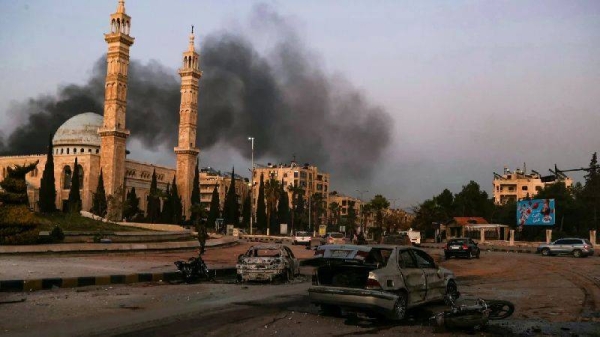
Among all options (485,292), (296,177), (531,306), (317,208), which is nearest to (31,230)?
(485,292)

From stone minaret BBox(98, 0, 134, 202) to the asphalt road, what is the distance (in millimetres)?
74363

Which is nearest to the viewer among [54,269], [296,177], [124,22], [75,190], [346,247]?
[346,247]

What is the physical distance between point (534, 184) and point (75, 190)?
112701 millimetres

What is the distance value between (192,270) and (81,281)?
10.9 ft

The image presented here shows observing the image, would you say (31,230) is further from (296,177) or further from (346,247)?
(296,177)

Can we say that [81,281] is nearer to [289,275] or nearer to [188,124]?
[289,275]

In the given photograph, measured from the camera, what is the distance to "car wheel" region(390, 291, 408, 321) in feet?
33.5

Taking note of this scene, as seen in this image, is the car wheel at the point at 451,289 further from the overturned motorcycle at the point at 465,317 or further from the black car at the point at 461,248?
the black car at the point at 461,248

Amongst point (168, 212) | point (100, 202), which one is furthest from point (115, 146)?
point (168, 212)

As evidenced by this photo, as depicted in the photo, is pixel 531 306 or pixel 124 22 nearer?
pixel 531 306

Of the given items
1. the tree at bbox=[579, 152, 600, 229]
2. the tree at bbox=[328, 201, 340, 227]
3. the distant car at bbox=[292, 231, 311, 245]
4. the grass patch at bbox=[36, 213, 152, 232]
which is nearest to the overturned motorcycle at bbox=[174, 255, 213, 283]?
the grass patch at bbox=[36, 213, 152, 232]

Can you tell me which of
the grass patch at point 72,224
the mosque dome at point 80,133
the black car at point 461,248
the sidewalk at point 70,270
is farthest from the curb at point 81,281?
the mosque dome at point 80,133

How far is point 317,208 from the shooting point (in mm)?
137000

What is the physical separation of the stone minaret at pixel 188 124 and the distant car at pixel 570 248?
223 feet
